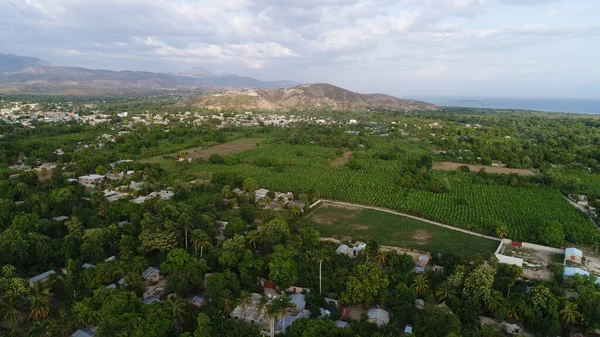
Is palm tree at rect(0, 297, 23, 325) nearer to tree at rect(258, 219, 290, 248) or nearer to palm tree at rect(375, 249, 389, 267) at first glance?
tree at rect(258, 219, 290, 248)

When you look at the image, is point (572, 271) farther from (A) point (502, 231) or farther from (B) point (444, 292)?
(B) point (444, 292)

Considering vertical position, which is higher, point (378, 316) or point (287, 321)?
point (378, 316)

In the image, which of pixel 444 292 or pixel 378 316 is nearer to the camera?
pixel 378 316

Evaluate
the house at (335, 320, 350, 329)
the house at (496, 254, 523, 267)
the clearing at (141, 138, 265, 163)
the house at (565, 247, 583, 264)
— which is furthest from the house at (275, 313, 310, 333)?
the clearing at (141, 138, 265, 163)

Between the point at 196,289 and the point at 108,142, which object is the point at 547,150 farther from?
the point at 108,142

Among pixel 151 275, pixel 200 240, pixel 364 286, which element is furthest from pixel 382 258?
pixel 151 275
